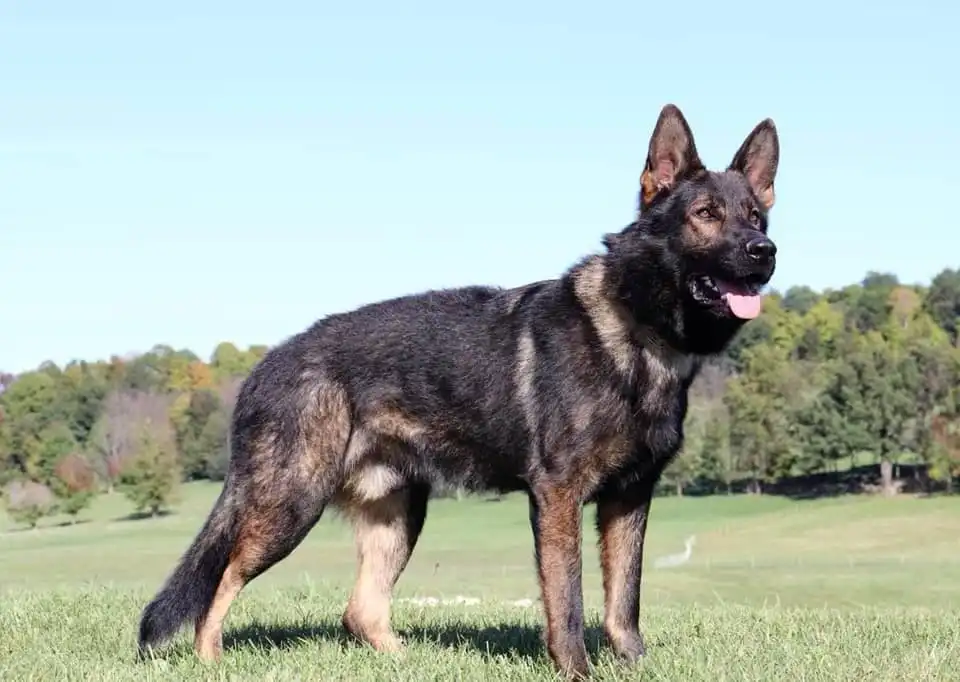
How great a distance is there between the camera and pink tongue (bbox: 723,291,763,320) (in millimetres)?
7043

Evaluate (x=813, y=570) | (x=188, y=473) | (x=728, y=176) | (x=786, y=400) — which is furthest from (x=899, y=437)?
(x=728, y=176)

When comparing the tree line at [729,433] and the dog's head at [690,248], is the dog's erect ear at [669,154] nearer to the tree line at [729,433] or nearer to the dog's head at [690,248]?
the dog's head at [690,248]

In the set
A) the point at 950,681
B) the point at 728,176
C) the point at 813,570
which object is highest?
the point at 728,176

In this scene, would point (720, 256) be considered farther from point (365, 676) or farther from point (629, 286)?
point (365, 676)

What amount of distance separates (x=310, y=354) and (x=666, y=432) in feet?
7.46

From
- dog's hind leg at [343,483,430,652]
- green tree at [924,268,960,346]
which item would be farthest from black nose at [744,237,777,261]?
green tree at [924,268,960,346]

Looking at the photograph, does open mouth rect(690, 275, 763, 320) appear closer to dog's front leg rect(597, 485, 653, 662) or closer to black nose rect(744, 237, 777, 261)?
black nose rect(744, 237, 777, 261)

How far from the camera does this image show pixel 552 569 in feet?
23.5

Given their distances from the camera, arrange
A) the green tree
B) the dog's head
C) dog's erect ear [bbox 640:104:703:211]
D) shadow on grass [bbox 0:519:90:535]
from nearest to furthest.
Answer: the dog's head < dog's erect ear [bbox 640:104:703:211] < shadow on grass [bbox 0:519:90:535] < the green tree

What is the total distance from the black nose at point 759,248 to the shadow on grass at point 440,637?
8.44 ft

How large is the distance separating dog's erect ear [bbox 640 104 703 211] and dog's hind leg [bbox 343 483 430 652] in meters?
2.60

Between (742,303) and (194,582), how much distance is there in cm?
373

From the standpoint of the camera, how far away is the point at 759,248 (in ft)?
22.7

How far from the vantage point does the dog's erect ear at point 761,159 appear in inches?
304
